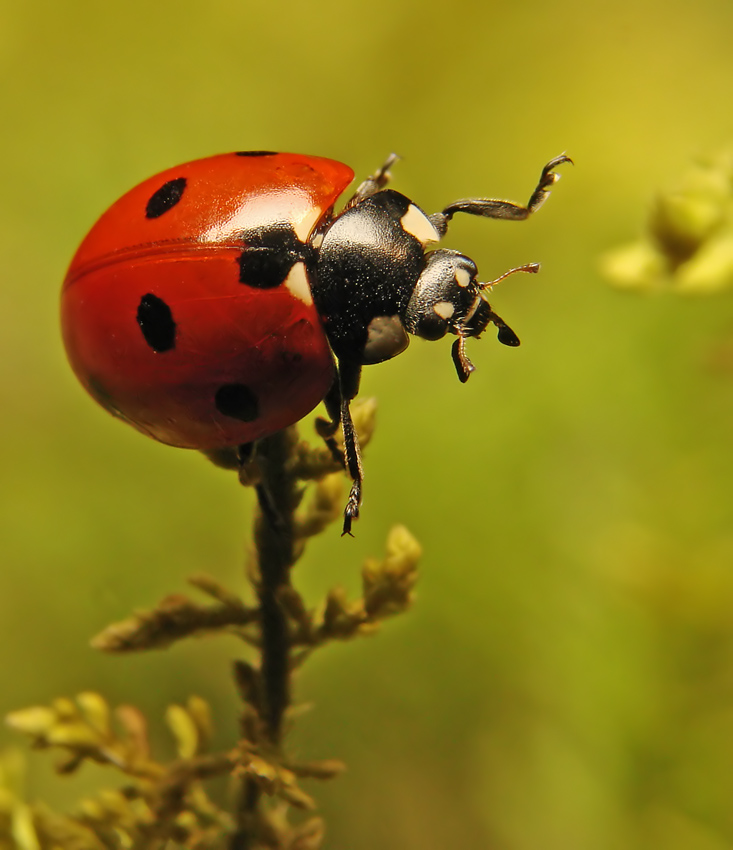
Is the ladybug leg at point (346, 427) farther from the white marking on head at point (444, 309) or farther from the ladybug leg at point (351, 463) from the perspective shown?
the white marking on head at point (444, 309)

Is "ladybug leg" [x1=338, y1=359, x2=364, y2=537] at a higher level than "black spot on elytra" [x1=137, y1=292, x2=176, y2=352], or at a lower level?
lower

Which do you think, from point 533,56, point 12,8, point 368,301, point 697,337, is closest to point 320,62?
point 533,56

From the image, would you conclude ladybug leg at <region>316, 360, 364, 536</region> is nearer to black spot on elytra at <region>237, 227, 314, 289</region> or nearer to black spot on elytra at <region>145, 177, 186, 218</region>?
black spot on elytra at <region>237, 227, 314, 289</region>

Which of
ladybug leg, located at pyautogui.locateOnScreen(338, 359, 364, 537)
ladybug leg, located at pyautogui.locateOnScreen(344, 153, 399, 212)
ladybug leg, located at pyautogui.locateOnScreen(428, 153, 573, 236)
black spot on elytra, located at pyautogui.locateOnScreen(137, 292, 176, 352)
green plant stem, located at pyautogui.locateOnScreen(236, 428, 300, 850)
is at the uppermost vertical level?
ladybug leg, located at pyautogui.locateOnScreen(344, 153, 399, 212)

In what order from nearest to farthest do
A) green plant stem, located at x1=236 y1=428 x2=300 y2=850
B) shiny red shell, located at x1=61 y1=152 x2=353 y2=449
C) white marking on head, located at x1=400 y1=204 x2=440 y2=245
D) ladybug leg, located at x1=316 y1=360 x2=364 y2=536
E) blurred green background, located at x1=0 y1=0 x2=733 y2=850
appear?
1. green plant stem, located at x1=236 y1=428 x2=300 y2=850
2. ladybug leg, located at x1=316 y1=360 x2=364 y2=536
3. shiny red shell, located at x1=61 y1=152 x2=353 y2=449
4. white marking on head, located at x1=400 y1=204 x2=440 y2=245
5. blurred green background, located at x1=0 y1=0 x2=733 y2=850

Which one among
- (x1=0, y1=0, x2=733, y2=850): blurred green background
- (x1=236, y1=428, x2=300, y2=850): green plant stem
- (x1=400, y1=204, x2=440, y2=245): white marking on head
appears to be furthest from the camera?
(x1=0, y1=0, x2=733, y2=850): blurred green background

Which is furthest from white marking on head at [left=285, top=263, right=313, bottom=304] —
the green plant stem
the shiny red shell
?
the green plant stem
